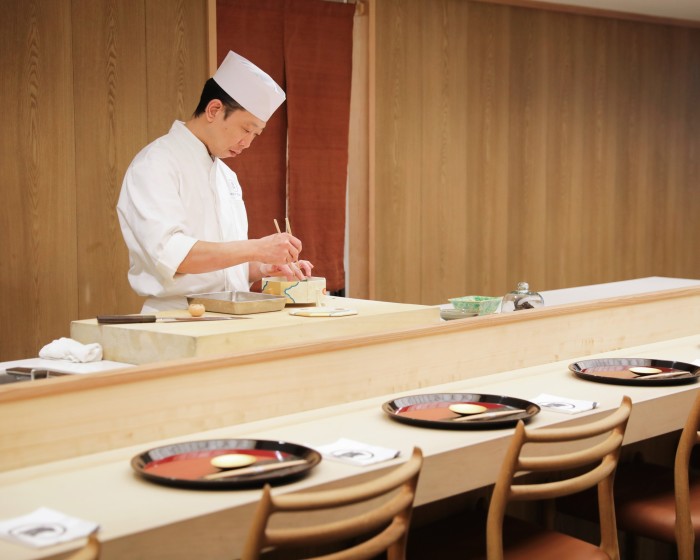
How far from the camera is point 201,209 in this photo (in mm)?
3361

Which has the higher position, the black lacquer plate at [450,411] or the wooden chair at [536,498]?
the black lacquer plate at [450,411]

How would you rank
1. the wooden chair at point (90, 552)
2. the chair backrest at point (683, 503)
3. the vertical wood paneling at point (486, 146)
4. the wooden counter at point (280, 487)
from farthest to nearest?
1. the vertical wood paneling at point (486, 146)
2. the chair backrest at point (683, 503)
3. the wooden counter at point (280, 487)
4. the wooden chair at point (90, 552)

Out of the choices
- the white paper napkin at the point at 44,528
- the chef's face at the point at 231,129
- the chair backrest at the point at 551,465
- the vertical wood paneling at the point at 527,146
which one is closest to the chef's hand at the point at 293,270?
the chef's face at the point at 231,129

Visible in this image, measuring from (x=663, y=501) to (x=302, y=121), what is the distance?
3509 millimetres

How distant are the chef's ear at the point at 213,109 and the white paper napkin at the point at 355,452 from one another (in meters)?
1.61

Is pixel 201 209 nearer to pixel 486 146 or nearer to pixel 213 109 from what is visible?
pixel 213 109

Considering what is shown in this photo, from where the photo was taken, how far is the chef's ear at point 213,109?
3318 mm

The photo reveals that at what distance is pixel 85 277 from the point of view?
4852 millimetres

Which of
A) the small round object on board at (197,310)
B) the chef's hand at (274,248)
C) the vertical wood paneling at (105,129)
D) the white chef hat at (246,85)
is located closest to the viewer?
the small round object on board at (197,310)

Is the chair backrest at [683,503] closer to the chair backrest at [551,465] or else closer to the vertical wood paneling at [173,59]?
the chair backrest at [551,465]

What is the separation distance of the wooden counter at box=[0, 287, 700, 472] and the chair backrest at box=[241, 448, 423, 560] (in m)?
0.50

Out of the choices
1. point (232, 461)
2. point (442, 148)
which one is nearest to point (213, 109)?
point (232, 461)

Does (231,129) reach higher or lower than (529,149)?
lower

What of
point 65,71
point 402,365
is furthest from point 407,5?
point 402,365
